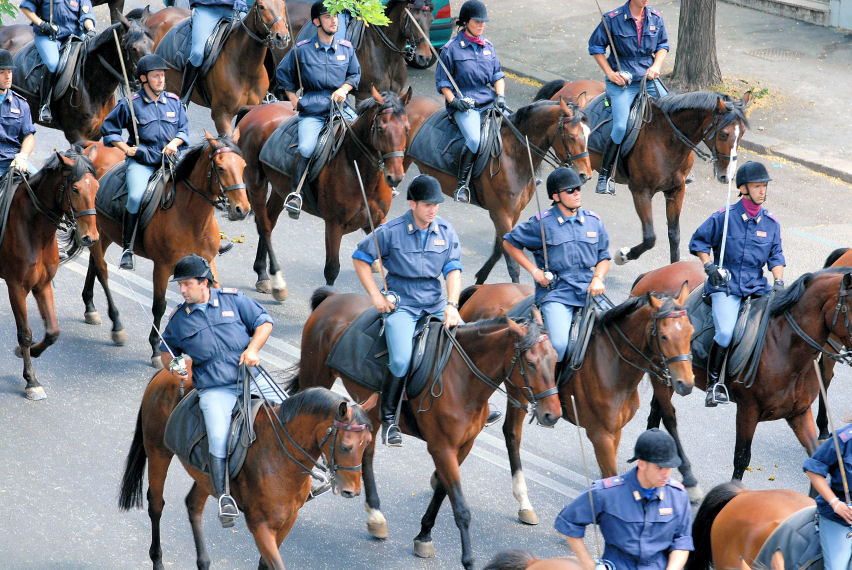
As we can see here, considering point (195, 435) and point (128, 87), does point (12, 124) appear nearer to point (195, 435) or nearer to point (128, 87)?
point (128, 87)

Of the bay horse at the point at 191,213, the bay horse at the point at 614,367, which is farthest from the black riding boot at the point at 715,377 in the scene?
the bay horse at the point at 191,213

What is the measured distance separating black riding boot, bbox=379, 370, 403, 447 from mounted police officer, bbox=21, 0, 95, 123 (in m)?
8.33

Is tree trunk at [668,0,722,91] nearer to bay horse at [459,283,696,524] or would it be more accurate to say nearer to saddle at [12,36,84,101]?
saddle at [12,36,84,101]

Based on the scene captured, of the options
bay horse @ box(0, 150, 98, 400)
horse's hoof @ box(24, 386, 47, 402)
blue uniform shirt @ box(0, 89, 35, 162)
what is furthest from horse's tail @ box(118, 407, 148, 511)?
blue uniform shirt @ box(0, 89, 35, 162)

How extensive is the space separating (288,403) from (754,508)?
318 centimetres

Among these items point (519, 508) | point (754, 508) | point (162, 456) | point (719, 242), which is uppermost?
point (719, 242)

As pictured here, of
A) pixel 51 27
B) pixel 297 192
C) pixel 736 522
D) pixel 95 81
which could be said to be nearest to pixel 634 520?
pixel 736 522

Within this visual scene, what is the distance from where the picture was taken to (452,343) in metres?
9.54

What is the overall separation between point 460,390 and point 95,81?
8.47 metres

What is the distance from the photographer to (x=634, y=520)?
715 centimetres

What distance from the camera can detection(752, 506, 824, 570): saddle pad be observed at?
7.40 meters

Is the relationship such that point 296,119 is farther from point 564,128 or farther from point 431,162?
point 564,128

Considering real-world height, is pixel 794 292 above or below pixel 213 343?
above

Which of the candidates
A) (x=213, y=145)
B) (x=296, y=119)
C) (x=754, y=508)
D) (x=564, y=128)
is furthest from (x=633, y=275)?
(x=754, y=508)
